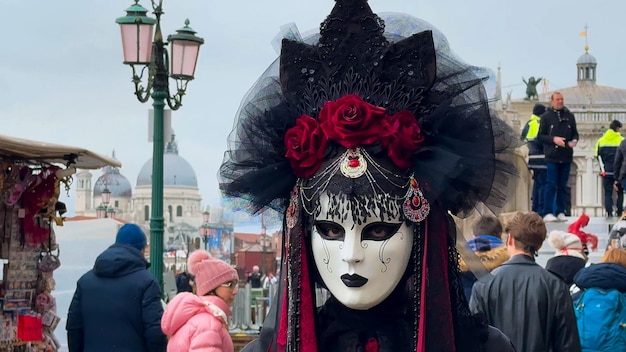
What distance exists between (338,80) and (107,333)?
4641mm

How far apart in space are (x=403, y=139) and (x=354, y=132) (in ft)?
0.43

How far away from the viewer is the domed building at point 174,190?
148 m

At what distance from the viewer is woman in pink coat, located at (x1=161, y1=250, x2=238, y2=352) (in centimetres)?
670

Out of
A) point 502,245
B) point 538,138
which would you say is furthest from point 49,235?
point 538,138

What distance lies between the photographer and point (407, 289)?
353 centimetres

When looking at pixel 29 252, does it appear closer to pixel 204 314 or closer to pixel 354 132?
pixel 204 314

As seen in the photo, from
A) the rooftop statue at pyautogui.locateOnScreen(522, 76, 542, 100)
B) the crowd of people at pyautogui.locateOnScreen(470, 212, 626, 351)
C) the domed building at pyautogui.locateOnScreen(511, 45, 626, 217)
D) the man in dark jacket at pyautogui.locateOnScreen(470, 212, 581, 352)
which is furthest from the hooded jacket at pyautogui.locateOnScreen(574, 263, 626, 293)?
the rooftop statue at pyautogui.locateOnScreen(522, 76, 542, 100)

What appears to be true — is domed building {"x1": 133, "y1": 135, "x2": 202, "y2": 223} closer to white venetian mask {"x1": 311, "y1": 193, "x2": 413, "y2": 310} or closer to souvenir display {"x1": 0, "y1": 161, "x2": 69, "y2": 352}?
souvenir display {"x1": 0, "y1": 161, "x2": 69, "y2": 352}

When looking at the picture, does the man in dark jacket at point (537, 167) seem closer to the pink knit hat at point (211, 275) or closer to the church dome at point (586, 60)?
the pink knit hat at point (211, 275)

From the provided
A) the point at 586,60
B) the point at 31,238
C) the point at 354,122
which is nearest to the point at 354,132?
the point at 354,122

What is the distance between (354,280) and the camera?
3.42 metres

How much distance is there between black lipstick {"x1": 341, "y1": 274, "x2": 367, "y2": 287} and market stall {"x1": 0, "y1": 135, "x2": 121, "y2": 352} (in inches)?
229

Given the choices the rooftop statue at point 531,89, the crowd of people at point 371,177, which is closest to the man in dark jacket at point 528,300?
the crowd of people at point 371,177

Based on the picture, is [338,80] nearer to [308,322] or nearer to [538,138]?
[308,322]
